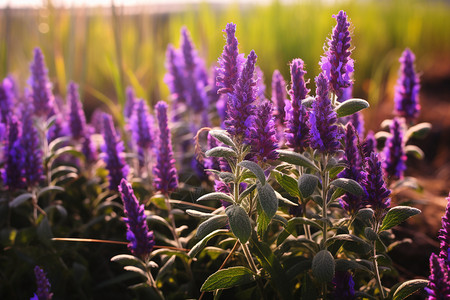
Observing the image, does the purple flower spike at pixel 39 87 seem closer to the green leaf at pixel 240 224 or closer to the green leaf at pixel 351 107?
the green leaf at pixel 240 224

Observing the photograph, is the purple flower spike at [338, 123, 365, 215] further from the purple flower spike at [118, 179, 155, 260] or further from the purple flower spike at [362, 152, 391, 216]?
the purple flower spike at [118, 179, 155, 260]

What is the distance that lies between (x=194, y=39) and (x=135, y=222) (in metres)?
3.92

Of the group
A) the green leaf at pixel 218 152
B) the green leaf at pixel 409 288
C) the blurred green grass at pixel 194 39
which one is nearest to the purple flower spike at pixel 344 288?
the green leaf at pixel 409 288

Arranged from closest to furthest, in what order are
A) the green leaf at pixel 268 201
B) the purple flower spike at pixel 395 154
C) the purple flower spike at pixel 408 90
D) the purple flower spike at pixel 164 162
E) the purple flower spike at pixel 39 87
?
the green leaf at pixel 268 201, the purple flower spike at pixel 164 162, the purple flower spike at pixel 395 154, the purple flower spike at pixel 408 90, the purple flower spike at pixel 39 87

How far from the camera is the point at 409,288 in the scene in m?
1.47

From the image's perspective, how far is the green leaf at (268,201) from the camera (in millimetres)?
1312

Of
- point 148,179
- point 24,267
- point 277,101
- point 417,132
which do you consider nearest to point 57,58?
point 148,179

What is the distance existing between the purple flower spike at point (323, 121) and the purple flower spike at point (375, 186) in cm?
13

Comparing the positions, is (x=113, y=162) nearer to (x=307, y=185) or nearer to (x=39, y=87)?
(x=39, y=87)

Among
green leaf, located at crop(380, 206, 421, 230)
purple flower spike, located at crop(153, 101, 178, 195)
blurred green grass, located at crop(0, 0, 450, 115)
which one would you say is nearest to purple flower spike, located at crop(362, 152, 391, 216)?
green leaf, located at crop(380, 206, 421, 230)

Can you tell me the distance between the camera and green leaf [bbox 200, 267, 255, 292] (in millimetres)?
1506

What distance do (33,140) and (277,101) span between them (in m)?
1.12

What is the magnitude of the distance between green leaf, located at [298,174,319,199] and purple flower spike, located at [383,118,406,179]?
33.4 inches

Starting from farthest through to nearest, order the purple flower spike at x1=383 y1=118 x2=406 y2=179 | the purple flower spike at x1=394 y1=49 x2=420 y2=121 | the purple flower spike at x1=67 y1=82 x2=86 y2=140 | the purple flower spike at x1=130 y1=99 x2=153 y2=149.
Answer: the purple flower spike at x1=67 y1=82 x2=86 y2=140 < the purple flower spike at x1=130 y1=99 x2=153 y2=149 < the purple flower spike at x1=394 y1=49 x2=420 y2=121 < the purple flower spike at x1=383 y1=118 x2=406 y2=179
